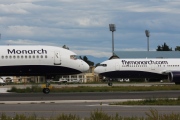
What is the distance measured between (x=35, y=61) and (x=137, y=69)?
28.0 metres

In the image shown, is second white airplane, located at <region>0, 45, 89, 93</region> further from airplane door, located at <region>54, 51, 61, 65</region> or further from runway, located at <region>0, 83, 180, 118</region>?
runway, located at <region>0, 83, 180, 118</region>

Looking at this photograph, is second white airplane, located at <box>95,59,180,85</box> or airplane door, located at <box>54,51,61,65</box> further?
second white airplane, located at <box>95,59,180,85</box>

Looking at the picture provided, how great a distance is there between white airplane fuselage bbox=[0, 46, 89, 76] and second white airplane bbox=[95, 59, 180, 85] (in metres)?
24.6

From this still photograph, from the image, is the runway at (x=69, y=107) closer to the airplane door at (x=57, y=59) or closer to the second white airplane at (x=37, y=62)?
the second white airplane at (x=37, y=62)

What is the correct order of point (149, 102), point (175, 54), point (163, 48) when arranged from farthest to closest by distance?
1. point (163, 48)
2. point (175, 54)
3. point (149, 102)

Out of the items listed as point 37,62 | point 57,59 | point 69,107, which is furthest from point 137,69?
point 69,107

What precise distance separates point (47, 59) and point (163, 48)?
436ft

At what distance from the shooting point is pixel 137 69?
66938 millimetres

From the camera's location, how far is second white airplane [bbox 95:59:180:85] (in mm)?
66562

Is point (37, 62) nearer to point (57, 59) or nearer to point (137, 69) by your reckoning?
point (57, 59)

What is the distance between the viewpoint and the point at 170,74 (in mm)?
66375

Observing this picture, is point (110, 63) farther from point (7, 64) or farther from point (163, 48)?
point (163, 48)

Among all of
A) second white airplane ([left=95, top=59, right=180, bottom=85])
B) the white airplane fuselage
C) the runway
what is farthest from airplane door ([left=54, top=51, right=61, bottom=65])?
second white airplane ([left=95, top=59, right=180, bottom=85])

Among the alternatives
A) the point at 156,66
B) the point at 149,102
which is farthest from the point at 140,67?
the point at 149,102
